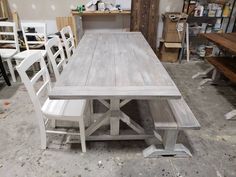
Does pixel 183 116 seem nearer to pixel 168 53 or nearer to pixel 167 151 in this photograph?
pixel 167 151

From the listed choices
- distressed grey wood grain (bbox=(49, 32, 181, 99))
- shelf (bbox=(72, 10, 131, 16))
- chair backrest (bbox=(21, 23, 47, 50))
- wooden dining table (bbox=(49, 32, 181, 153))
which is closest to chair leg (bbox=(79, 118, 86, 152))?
wooden dining table (bbox=(49, 32, 181, 153))

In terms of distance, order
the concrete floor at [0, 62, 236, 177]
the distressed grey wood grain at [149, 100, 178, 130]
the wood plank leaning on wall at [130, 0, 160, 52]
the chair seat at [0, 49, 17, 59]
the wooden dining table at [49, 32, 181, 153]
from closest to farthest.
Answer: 1. the wooden dining table at [49, 32, 181, 153]
2. the distressed grey wood grain at [149, 100, 178, 130]
3. the concrete floor at [0, 62, 236, 177]
4. the chair seat at [0, 49, 17, 59]
5. the wood plank leaning on wall at [130, 0, 160, 52]

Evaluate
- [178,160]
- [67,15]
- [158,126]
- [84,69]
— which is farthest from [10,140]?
[67,15]

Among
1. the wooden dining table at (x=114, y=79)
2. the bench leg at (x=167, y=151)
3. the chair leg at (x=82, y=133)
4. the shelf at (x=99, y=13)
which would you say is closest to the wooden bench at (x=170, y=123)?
the bench leg at (x=167, y=151)

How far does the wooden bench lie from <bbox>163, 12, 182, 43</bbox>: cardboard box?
7.22 ft

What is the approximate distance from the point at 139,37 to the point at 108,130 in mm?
1361

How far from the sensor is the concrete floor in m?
1.63

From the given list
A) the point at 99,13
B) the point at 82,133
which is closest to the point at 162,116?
the point at 82,133

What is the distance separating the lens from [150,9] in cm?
371

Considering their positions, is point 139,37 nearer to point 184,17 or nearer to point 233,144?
point 184,17

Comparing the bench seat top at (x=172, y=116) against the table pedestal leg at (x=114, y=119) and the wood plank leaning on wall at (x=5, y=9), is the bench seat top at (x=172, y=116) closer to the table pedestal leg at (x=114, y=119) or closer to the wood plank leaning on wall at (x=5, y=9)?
the table pedestal leg at (x=114, y=119)

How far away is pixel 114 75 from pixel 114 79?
0.24 feet

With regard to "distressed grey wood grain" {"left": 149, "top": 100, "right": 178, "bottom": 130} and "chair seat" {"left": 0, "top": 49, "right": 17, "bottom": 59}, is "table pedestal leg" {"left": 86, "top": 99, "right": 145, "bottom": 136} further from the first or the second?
"chair seat" {"left": 0, "top": 49, "right": 17, "bottom": 59}

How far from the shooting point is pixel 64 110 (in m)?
1.66
